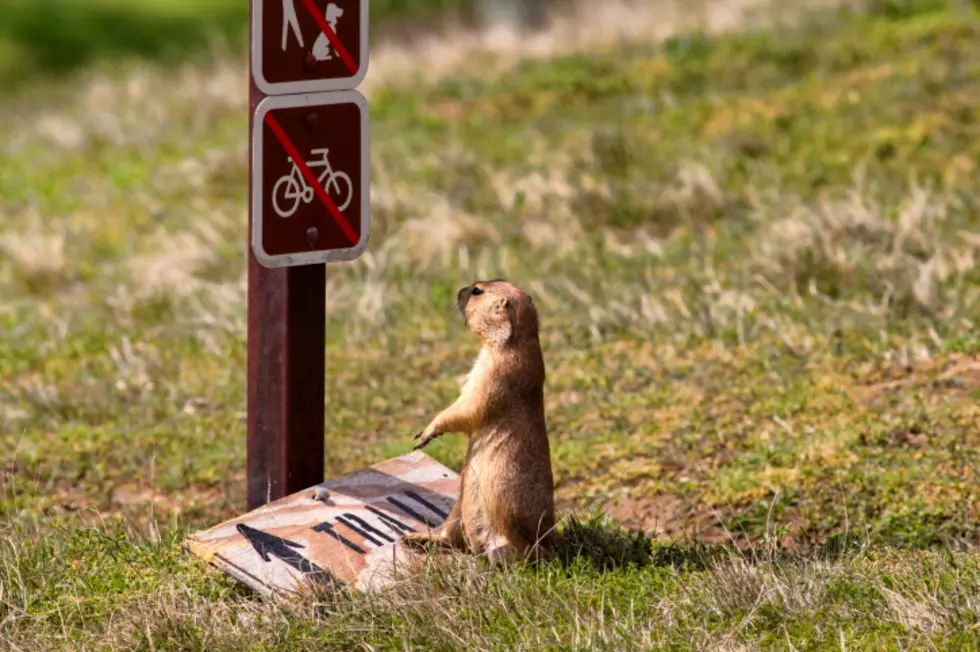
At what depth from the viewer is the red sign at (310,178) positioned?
5.70 meters

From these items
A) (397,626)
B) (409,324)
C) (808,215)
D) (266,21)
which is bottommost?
(397,626)

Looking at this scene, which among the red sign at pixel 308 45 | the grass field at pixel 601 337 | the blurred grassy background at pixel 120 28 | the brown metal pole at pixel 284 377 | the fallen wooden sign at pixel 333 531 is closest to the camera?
the grass field at pixel 601 337

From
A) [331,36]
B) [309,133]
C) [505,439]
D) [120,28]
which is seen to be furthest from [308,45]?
[120,28]

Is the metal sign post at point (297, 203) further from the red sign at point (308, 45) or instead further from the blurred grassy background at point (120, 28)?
the blurred grassy background at point (120, 28)

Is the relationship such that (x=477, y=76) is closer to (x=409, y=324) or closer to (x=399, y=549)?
(x=409, y=324)

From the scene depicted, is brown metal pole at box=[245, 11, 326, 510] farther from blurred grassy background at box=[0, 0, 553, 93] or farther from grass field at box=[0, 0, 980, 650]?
blurred grassy background at box=[0, 0, 553, 93]

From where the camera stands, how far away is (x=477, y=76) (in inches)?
596

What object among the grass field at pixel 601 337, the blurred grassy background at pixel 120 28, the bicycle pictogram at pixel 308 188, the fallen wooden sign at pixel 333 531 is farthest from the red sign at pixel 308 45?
the blurred grassy background at pixel 120 28

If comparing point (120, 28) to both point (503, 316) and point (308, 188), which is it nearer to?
point (308, 188)

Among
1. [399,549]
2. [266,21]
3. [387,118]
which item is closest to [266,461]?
[399,549]

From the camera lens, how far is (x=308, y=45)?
18.9 feet

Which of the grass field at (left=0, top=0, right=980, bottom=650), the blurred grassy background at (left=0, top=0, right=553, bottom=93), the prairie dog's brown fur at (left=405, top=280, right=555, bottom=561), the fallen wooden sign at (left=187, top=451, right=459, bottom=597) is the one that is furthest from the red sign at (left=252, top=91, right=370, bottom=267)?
the blurred grassy background at (left=0, top=0, right=553, bottom=93)

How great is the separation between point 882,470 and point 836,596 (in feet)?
5.59

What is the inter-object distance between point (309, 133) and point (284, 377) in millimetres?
902
